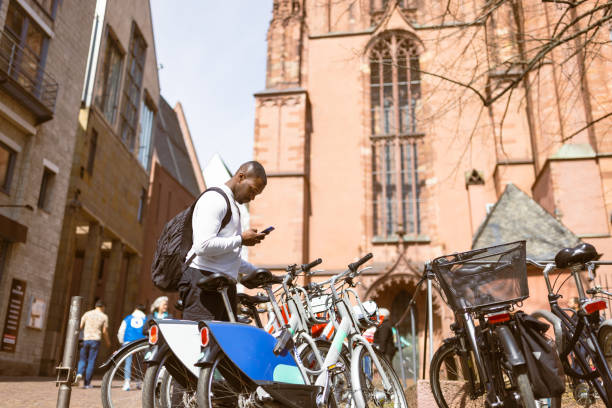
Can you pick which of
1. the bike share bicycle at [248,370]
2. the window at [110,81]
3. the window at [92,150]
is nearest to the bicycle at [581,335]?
the bike share bicycle at [248,370]

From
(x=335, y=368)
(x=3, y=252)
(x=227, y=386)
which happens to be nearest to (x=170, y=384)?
(x=227, y=386)

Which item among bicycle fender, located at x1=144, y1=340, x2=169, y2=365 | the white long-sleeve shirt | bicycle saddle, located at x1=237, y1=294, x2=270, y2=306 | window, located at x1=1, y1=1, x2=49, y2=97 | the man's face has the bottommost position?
bicycle fender, located at x1=144, y1=340, x2=169, y2=365

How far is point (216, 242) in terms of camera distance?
3.06 m

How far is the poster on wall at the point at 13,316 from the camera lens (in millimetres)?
12742

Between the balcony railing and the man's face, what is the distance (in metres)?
11.3

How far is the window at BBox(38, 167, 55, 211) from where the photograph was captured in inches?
573

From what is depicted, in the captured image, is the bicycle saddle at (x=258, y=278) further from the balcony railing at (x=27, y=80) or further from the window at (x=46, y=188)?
the window at (x=46, y=188)

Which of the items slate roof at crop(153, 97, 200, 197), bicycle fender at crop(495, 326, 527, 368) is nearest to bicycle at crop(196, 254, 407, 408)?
bicycle fender at crop(495, 326, 527, 368)

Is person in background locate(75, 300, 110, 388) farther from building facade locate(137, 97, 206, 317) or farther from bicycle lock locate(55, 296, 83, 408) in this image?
building facade locate(137, 97, 206, 317)

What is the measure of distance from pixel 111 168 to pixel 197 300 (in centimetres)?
1729

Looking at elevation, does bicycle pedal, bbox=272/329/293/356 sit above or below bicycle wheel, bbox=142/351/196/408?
above

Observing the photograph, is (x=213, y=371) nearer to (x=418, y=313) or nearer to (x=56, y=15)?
(x=56, y=15)

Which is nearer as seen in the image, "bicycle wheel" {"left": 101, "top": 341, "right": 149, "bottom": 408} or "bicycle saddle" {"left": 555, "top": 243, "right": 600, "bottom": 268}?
"bicycle wheel" {"left": 101, "top": 341, "right": 149, "bottom": 408}

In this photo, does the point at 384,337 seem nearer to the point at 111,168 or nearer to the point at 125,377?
the point at 125,377
